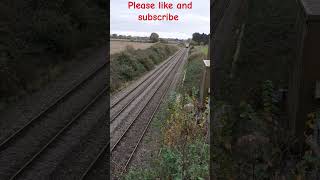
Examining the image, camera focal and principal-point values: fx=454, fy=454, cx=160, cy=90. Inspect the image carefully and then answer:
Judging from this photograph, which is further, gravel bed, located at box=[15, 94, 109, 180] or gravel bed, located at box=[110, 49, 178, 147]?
gravel bed, located at box=[110, 49, 178, 147]

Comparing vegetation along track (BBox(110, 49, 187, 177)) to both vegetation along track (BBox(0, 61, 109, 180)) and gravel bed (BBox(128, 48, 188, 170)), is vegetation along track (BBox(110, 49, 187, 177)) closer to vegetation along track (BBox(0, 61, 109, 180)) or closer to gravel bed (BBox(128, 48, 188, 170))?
gravel bed (BBox(128, 48, 188, 170))

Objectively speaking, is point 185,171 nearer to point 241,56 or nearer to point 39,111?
point 241,56

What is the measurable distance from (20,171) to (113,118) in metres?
6.78

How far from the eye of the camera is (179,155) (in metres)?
10.4

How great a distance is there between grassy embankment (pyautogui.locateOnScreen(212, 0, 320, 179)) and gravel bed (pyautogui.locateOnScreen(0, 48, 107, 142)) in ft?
21.7

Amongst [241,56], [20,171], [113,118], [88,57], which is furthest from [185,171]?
[88,57]

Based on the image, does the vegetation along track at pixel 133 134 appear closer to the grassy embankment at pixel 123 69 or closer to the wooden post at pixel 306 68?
the grassy embankment at pixel 123 69

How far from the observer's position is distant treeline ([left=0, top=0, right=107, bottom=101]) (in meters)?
19.1

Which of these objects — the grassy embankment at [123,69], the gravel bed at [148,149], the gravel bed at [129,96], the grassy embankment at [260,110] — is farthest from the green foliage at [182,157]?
the grassy embankment at [123,69]

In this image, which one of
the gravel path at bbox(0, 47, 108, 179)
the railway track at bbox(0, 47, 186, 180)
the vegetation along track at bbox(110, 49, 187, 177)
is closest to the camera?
the railway track at bbox(0, 47, 186, 180)

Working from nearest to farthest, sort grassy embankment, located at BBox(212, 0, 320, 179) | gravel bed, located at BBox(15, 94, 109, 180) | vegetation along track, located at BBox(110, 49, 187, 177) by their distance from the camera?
1. grassy embankment, located at BBox(212, 0, 320, 179)
2. gravel bed, located at BBox(15, 94, 109, 180)
3. vegetation along track, located at BBox(110, 49, 187, 177)

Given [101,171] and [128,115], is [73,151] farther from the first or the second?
[128,115]

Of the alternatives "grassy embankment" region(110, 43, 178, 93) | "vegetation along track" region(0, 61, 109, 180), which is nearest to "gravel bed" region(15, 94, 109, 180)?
"vegetation along track" region(0, 61, 109, 180)

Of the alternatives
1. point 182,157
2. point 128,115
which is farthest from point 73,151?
point 128,115
